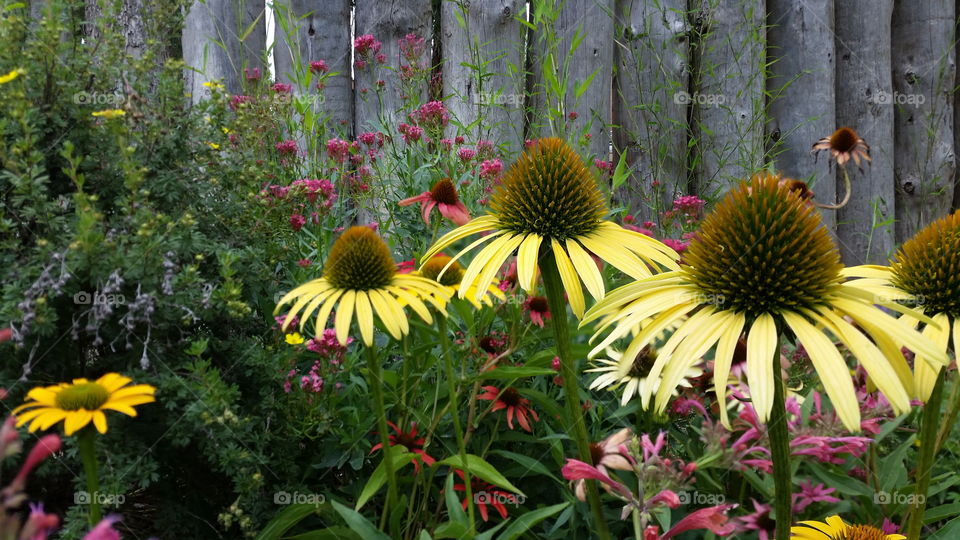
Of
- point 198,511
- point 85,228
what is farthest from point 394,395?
point 85,228

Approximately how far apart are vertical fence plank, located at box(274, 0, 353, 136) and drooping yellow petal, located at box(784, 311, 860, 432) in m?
3.31

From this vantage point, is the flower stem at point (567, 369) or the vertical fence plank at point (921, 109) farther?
the vertical fence plank at point (921, 109)

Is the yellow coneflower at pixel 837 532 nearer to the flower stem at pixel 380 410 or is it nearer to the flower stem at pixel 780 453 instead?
the flower stem at pixel 780 453

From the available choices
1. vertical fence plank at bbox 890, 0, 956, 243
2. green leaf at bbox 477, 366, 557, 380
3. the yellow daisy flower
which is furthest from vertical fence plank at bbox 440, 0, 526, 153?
the yellow daisy flower

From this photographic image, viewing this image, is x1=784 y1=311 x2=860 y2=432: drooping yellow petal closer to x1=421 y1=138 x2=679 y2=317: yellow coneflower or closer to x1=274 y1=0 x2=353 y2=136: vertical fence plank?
x1=421 y1=138 x2=679 y2=317: yellow coneflower

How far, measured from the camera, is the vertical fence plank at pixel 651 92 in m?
3.71

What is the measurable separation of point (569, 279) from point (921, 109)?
4205 mm

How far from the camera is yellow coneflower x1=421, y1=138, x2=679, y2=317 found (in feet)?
4.33

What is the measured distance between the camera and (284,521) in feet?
5.31

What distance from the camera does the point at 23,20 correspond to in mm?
1887
